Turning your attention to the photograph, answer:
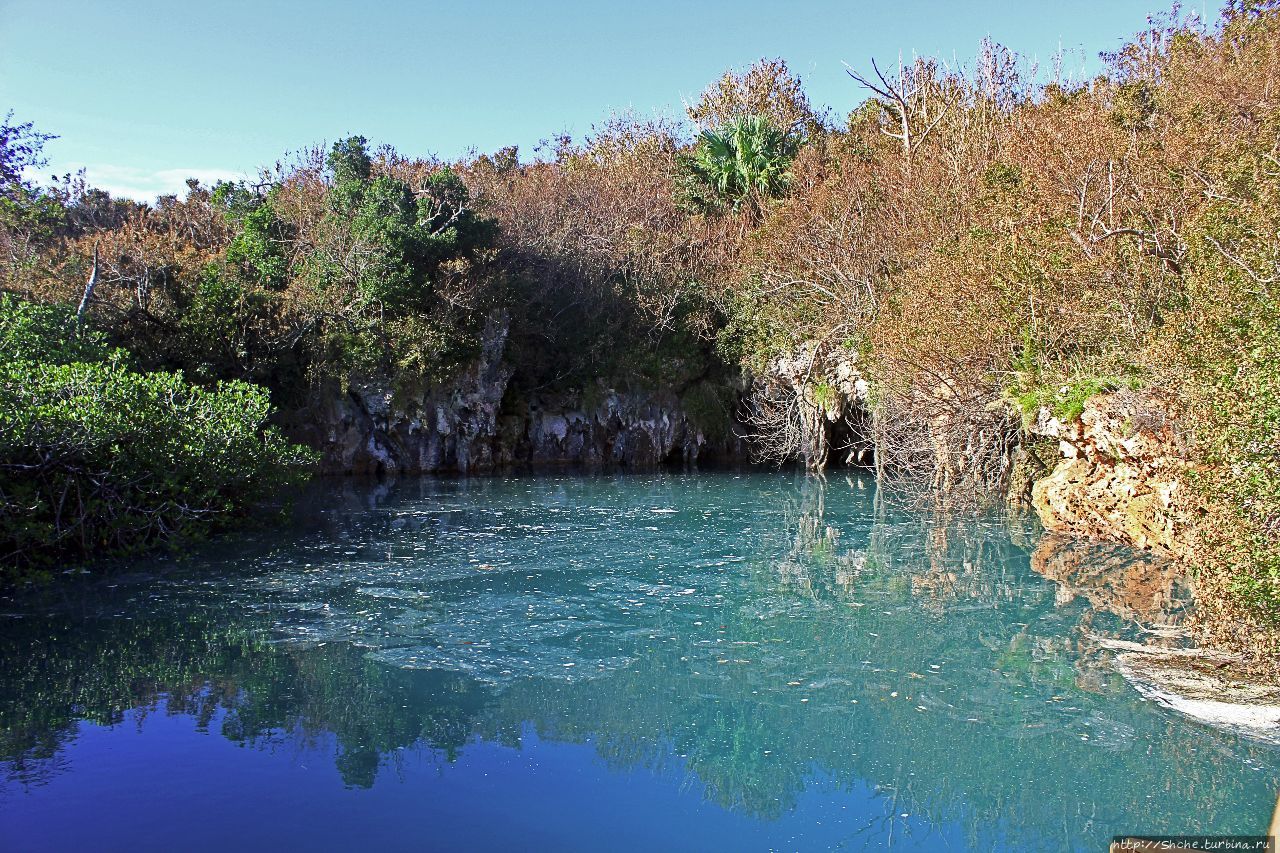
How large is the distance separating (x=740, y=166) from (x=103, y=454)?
61.4ft

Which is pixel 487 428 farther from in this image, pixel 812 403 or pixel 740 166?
pixel 740 166

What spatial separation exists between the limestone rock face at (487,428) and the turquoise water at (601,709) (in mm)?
11105

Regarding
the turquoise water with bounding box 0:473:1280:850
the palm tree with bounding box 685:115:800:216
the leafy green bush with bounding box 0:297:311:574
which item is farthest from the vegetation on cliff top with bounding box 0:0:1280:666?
the leafy green bush with bounding box 0:297:311:574

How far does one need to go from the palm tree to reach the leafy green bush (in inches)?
598

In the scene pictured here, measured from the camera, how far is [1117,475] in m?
13.5

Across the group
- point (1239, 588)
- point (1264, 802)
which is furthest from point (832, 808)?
point (1239, 588)

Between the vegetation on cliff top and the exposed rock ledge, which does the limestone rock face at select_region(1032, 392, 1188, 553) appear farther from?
the exposed rock ledge

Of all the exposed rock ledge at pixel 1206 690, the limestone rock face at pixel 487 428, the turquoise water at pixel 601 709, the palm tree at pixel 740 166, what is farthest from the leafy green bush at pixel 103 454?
the palm tree at pixel 740 166

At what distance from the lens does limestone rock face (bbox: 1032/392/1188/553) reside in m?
11.0

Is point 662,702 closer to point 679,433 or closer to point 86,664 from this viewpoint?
point 86,664

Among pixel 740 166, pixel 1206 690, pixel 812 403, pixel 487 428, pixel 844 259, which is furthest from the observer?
pixel 740 166

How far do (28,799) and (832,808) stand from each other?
5085 mm

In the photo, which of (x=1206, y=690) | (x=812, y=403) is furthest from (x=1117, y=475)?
(x=812, y=403)

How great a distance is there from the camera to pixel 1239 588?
716 centimetres
